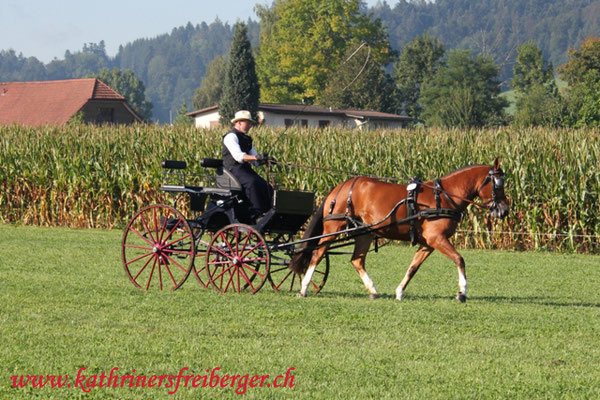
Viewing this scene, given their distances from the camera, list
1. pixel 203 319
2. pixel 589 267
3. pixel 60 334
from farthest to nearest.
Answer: pixel 589 267 → pixel 203 319 → pixel 60 334

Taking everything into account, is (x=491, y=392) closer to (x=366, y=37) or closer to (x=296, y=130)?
(x=296, y=130)

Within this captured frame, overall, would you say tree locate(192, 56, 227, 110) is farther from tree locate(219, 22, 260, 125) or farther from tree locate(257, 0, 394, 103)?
Result: tree locate(219, 22, 260, 125)

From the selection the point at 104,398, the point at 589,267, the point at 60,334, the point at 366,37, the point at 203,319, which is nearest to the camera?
the point at 104,398

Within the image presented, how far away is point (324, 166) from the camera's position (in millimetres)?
24328

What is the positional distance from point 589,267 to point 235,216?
843 cm

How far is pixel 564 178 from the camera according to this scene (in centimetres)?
2098

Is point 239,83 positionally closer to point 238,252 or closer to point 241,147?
point 241,147

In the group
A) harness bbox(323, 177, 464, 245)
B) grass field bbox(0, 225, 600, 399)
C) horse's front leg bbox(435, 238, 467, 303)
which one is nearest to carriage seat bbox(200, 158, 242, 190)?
grass field bbox(0, 225, 600, 399)

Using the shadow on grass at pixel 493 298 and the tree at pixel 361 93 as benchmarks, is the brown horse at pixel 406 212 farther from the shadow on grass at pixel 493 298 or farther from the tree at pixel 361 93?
the tree at pixel 361 93

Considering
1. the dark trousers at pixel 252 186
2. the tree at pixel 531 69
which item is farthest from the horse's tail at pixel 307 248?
the tree at pixel 531 69

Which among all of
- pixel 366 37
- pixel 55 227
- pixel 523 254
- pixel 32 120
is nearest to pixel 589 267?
pixel 523 254

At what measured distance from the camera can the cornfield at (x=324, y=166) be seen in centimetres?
2098

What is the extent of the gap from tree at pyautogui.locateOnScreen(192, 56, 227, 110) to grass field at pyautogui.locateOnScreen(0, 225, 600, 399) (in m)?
121

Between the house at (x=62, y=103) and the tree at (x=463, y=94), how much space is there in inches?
1060
